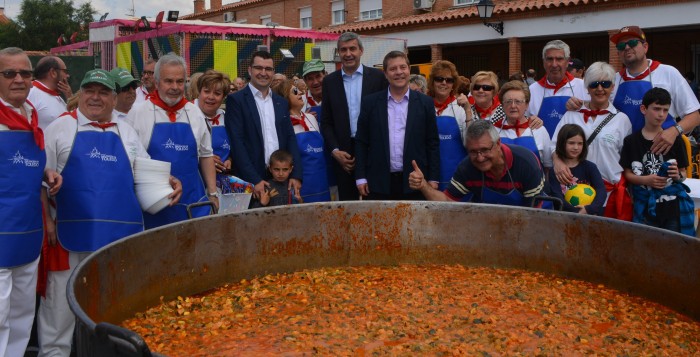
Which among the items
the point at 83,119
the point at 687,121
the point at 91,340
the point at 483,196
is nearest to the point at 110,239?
the point at 83,119

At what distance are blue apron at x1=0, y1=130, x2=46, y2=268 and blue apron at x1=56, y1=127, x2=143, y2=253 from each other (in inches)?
7.8

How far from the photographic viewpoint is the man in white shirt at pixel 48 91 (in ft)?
18.1

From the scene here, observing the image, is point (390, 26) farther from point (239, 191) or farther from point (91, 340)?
point (91, 340)

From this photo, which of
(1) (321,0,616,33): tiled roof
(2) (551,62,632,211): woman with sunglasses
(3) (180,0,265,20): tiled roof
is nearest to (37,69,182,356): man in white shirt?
(2) (551,62,632,211): woman with sunglasses

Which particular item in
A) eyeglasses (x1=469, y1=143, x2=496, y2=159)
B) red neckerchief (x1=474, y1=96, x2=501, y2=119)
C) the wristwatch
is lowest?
eyeglasses (x1=469, y1=143, x2=496, y2=159)

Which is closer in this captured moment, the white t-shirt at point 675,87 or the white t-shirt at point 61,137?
the white t-shirt at point 61,137

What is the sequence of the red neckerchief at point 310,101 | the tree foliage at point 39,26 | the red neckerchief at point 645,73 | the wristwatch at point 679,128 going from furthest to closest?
the tree foliage at point 39,26
the red neckerchief at point 310,101
the red neckerchief at point 645,73
the wristwatch at point 679,128

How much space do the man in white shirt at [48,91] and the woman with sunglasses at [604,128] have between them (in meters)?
4.12

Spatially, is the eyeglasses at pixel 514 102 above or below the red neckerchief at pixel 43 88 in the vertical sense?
below

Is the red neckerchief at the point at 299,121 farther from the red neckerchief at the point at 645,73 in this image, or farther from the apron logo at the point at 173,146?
the red neckerchief at the point at 645,73

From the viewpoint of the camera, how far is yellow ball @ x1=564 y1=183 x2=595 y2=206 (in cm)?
483

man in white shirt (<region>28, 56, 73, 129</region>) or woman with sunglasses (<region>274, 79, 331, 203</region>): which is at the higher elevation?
man in white shirt (<region>28, 56, 73, 129</region>)

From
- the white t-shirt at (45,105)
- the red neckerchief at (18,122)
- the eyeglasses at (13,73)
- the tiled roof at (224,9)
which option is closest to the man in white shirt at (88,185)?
the red neckerchief at (18,122)

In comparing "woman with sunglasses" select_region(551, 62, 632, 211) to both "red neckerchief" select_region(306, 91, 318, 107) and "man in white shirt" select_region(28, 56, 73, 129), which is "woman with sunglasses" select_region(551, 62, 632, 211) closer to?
"red neckerchief" select_region(306, 91, 318, 107)
